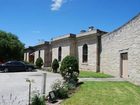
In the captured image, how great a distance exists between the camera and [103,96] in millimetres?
14180

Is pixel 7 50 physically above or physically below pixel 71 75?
above

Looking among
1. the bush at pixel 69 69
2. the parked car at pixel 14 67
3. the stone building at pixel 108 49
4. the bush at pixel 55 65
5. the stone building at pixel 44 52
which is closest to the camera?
the bush at pixel 69 69

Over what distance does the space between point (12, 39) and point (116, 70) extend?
37615 mm

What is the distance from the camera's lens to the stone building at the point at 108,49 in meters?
20.6

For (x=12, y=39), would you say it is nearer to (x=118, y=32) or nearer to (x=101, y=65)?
(x=101, y=65)

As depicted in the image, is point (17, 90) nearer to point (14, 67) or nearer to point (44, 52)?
point (14, 67)

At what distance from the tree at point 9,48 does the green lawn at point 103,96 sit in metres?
39.5

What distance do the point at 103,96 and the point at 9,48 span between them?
43.1 meters

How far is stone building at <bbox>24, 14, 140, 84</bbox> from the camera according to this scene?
20.6 metres

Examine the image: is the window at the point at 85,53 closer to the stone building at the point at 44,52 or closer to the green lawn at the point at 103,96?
the stone building at the point at 44,52

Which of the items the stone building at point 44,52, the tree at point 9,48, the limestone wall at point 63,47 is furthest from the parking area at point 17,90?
the tree at point 9,48

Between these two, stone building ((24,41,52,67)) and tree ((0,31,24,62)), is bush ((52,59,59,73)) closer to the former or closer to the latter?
stone building ((24,41,52,67))

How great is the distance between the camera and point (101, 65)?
1120 inches

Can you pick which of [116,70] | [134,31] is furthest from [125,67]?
[134,31]
